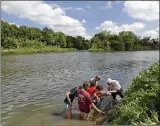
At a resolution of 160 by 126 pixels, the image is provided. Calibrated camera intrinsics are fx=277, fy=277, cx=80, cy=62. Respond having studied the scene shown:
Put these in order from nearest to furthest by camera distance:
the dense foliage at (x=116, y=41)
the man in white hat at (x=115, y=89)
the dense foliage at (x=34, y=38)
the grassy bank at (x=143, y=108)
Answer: the grassy bank at (x=143, y=108) < the man in white hat at (x=115, y=89) < the dense foliage at (x=34, y=38) < the dense foliage at (x=116, y=41)

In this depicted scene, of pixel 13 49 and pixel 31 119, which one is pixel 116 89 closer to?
pixel 31 119

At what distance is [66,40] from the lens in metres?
153

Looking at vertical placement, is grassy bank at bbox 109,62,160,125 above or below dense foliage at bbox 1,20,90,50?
below

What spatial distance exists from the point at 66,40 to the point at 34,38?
86.9ft

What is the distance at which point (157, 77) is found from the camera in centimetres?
1266

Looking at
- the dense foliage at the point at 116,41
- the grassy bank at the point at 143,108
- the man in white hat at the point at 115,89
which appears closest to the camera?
the grassy bank at the point at 143,108

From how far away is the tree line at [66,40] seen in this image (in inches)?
4530

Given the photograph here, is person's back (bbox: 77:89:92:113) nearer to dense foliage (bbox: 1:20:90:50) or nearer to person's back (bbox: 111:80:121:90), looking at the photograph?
person's back (bbox: 111:80:121:90)

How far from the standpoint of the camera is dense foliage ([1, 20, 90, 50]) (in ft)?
363

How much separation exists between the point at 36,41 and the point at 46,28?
82.0 feet

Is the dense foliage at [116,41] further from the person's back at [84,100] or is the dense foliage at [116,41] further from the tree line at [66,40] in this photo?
the person's back at [84,100]

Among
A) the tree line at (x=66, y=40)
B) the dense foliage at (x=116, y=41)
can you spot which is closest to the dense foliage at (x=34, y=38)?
the tree line at (x=66, y=40)

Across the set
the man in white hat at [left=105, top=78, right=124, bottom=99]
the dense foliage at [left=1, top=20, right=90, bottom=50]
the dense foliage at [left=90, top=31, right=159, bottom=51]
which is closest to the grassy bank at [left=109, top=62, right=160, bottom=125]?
the man in white hat at [left=105, top=78, right=124, bottom=99]

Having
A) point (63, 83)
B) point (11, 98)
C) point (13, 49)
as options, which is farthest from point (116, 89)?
point (13, 49)
